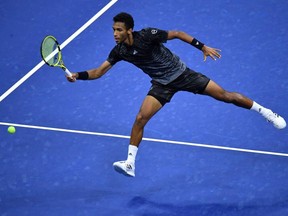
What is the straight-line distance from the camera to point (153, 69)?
30.7 ft

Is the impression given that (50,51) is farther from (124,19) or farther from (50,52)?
Result: (124,19)

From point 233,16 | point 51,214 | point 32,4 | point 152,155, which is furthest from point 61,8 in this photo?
point 51,214

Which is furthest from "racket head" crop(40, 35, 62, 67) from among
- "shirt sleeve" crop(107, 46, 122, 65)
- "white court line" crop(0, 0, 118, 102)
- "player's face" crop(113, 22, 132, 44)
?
"white court line" crop(0, 0, 118, 102)

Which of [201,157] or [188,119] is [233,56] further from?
[201,157]

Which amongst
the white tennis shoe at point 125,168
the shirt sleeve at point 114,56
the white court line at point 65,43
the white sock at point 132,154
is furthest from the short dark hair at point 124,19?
the white court line at point 65,43

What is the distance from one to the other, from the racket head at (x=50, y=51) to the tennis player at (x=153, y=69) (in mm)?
352

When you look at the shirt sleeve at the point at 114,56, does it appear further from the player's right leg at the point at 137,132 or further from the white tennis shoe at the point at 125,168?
the white tennis shoe at the point at 125,168

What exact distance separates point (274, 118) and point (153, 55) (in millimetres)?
1871

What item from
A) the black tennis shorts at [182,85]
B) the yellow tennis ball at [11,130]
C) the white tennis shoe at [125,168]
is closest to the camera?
Result: the white tennis shoe at [125,168]

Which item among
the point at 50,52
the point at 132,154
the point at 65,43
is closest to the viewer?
the point at 132,154

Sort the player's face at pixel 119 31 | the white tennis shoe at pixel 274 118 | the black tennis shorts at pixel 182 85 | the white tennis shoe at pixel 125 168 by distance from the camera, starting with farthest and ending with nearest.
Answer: the white tennis shoe at pixel 274 118, the black tennis shorts at pixel 182 85, the player's face at pixel 119 31, the white tennis shoe at pixel 125 168

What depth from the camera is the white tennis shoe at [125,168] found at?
8.97 metres

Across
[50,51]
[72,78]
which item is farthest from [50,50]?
[72,78]

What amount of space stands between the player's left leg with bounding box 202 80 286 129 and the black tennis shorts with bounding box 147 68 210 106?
0.10 meters
